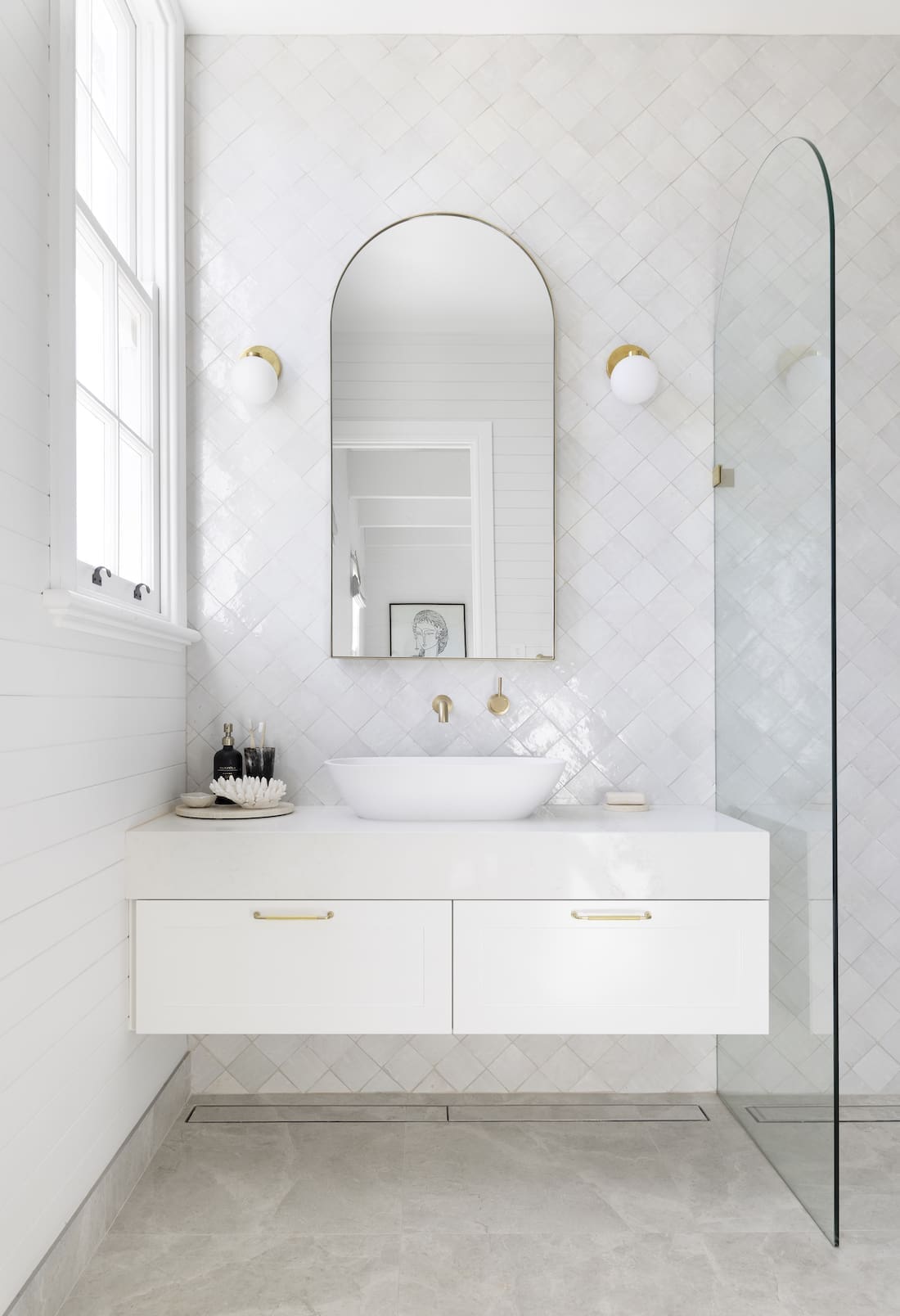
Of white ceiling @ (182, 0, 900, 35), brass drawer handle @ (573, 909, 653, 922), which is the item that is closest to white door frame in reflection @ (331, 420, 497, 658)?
brass drawer handle @ (573, 909, 653, 922)

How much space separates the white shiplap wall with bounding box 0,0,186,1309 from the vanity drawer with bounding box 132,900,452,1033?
18 cm

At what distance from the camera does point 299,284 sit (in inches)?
103

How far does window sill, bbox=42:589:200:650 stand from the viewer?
64.8 inches

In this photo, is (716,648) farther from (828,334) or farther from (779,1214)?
(779,1214)

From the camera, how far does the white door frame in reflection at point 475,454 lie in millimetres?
2580

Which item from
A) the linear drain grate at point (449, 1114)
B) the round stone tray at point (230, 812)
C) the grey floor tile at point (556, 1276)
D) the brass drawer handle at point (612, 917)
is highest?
the round stone tray at point (230, 812)

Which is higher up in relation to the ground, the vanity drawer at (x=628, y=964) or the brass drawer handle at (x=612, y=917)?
the brass drawer handle at (x=612, y=917)

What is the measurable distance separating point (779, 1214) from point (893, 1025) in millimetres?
795

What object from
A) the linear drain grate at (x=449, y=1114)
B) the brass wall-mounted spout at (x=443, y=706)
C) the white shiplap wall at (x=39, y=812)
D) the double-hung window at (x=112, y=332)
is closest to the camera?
the white shiplap wall at (x=39, y=812)

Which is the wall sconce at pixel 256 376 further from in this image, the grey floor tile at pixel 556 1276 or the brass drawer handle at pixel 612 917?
the grey floor tile at pixel 556 1276

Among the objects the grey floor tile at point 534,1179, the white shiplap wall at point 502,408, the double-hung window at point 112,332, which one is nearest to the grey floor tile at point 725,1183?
the grey floor tile at point 534,1179

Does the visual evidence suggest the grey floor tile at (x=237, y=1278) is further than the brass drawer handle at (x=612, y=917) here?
No

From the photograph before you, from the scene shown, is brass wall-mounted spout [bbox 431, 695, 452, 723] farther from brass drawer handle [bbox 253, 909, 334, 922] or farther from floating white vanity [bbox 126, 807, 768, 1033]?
brass drawer handle [bbox 253, 909, 334, 922]

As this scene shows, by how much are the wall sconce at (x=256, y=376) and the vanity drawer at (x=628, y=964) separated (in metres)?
1.41
